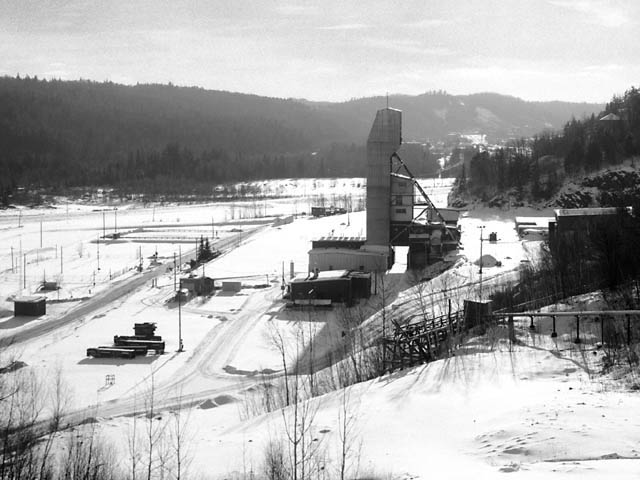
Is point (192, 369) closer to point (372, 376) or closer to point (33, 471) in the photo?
point (372, 376)

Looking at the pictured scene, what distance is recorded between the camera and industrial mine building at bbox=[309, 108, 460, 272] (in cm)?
4069

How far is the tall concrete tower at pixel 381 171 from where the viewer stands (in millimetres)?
41031

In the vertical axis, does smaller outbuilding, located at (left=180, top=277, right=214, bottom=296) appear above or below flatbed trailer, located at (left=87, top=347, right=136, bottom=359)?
above

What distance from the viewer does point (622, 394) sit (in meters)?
12.2

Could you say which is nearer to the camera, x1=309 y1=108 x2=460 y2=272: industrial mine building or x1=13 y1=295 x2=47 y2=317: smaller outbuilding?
x1=13 y1=295 x2=47 y2=317: smaller outbuilding

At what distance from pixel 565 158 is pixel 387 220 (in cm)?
3886

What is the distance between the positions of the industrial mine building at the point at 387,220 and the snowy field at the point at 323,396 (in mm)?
1866

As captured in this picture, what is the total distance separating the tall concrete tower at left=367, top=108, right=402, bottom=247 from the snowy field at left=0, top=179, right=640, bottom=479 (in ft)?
10.4

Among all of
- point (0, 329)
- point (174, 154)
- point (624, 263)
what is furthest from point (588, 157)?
point (174, 154)

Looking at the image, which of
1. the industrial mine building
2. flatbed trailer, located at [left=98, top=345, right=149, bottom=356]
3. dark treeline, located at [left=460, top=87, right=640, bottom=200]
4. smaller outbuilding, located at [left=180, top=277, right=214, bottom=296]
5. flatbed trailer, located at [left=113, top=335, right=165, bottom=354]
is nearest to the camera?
flatbed trailer, located at [left=98, top=345, right=149, bottom=356]

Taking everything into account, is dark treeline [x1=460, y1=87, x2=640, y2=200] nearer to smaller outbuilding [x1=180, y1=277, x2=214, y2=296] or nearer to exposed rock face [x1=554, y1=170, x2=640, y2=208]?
exposed rock face [x1=554, y1=170, x2=640, y2=208]

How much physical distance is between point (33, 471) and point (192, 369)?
14.3m

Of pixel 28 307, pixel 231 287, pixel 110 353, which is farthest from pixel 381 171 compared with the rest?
pixel 28 307

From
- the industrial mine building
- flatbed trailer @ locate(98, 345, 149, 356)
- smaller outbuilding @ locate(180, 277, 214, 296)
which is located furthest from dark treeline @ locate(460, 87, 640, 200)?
flatbed trailer @ locate(98, 345, 149, 356)
